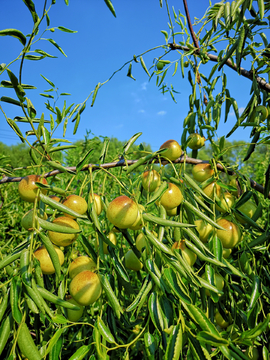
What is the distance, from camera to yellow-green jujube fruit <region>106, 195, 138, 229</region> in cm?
61

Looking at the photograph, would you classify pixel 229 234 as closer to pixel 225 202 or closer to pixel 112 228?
pixel 225 202

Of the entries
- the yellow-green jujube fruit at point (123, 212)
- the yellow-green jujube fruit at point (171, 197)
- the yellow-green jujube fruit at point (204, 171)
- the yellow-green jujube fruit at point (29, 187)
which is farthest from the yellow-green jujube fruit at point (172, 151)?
the yellow-green jujube fruit at point (29, 187)

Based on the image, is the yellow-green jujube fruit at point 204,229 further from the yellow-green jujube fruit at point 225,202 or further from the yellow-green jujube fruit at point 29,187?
the yellow-green jujube fruit at point 29,187

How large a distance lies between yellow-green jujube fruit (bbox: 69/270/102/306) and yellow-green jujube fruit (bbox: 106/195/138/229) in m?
0.15

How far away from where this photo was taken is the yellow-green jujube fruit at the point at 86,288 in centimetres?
58

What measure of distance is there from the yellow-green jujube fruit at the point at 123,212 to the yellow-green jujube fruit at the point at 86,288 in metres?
0.15

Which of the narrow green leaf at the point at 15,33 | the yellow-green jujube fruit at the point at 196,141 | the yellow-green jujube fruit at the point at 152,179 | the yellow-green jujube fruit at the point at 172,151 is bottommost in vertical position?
the yellow-green jujube fruit at the point at 152,179

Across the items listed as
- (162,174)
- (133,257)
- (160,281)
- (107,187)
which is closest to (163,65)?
(162,174)

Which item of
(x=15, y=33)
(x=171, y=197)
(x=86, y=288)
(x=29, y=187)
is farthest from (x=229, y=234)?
(x=15, y=33)

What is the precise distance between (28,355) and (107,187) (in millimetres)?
2014

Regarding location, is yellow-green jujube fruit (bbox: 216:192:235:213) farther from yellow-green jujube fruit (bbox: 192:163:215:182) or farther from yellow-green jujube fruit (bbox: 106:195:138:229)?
yellow-green jujube fruit (bbox: 106:195:138:229)

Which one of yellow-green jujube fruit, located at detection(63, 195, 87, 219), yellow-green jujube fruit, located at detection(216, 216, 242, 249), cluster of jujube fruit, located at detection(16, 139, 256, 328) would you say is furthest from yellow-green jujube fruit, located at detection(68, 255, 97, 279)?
yellow-green jujube fruit, located at detection(216, 216, 242, 249)

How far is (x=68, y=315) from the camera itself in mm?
673

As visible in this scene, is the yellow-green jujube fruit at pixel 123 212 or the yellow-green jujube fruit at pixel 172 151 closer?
the yellow-green jujube fruit at pixel 123 212
